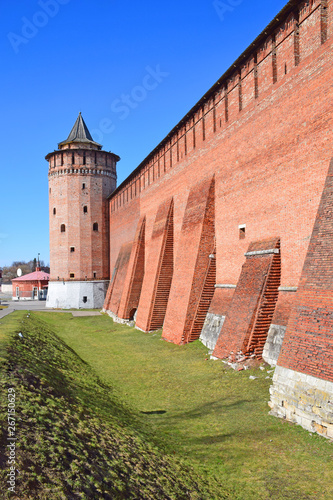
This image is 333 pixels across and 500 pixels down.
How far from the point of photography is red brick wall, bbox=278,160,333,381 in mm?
6186

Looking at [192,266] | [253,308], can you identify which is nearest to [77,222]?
[192,266]

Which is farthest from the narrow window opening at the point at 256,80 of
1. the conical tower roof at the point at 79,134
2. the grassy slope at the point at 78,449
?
the conical tower roof at the point at 79,134

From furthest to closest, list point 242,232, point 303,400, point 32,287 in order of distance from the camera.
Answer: point 32,287 → point 242,232 → point 303,400

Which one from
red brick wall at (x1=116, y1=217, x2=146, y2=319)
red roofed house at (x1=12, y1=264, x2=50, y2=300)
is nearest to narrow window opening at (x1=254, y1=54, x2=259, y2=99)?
red brick wall at (x1=116, y1=217, x2=146, y2=319)

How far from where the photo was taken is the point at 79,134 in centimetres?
3133

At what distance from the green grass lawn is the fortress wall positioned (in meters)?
2.56

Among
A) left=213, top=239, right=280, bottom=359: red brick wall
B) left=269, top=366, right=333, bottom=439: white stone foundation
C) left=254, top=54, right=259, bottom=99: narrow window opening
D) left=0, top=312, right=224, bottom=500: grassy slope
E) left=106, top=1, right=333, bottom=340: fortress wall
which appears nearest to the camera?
left=0, top=312, right=224, bottom=500: grassy slope

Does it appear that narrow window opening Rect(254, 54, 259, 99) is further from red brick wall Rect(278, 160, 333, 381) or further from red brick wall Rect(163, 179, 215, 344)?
red brick wall Rect(278, 160, 333, 381)

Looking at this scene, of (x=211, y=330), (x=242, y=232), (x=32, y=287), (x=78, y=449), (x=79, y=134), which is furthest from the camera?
(x=32, y=287)

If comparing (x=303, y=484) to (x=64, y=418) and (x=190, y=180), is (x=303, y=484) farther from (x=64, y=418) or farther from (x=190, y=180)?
(x=190, y=180)

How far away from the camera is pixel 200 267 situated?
1349 cm

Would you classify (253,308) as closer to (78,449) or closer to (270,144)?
(270,144)

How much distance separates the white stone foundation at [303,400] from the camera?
5.83 metres

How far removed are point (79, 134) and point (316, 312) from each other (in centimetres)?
2843
